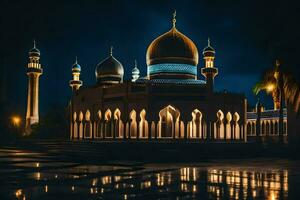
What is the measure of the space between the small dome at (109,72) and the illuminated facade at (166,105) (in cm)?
277

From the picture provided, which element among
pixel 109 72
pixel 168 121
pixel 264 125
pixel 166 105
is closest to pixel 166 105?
pixel 166 105

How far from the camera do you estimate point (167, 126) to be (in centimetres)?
3312

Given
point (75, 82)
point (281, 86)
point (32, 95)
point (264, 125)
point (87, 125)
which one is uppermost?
point (75, 82)

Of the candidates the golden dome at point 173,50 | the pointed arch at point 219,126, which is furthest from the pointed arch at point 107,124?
the pointed arch at point 219,126

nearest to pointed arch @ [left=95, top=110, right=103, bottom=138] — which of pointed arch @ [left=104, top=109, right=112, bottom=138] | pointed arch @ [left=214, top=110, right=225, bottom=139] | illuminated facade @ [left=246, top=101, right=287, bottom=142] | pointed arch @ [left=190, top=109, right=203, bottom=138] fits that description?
pointed arch @ [left=104, top=109, right=112, bottom=138]

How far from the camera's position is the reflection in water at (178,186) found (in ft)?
26.3

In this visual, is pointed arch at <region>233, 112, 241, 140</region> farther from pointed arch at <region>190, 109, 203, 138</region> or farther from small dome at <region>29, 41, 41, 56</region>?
small dome at <region>29, 41, 41, 56</region>

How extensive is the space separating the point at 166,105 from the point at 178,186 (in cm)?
2241

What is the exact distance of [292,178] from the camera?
1096 centimetres

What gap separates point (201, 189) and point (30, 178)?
4.33 meters

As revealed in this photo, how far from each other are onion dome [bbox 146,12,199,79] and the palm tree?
7.41 m

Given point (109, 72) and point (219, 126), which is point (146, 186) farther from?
point (109, 72)

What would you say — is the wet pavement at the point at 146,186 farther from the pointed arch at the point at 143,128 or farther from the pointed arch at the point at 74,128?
the pointed arch at the point at 74,128

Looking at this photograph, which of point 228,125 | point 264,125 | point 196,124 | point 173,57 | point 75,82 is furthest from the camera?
point 75,82
